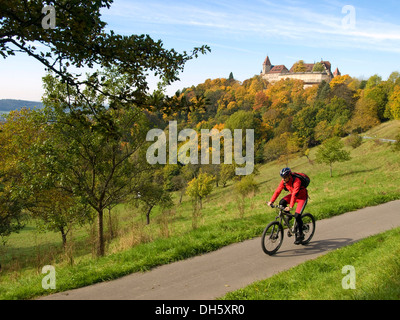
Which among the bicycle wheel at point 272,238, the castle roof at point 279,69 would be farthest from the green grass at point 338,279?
the castle roof at point 279,69

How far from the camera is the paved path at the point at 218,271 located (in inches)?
202

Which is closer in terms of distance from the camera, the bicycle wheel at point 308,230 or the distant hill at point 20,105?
the bicycle wheel at point 308,230

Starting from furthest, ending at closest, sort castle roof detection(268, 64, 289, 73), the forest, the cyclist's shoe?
castle roof detection(268, 64, 289, 73), the cyclist's shoe, the forest

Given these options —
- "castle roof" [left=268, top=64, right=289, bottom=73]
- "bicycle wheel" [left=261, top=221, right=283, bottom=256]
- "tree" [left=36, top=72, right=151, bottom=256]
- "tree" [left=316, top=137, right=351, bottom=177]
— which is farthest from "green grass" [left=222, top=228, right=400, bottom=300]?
"castle roof" [left=268, top=64, right=289, bottom=73]

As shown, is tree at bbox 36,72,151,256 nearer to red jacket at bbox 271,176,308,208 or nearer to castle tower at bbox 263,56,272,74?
red jacket at bbox 271,176,308,208

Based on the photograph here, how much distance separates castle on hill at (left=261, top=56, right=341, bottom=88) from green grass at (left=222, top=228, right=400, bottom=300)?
531 ft

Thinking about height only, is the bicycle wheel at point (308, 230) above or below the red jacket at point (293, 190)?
below

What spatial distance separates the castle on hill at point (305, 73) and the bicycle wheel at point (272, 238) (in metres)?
161

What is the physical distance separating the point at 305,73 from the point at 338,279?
589 feet

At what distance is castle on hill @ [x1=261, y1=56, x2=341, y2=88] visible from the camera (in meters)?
163

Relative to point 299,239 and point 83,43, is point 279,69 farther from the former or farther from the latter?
point 83,43

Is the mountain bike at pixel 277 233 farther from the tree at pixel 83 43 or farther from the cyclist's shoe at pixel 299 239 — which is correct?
the tree at pixel 83 43

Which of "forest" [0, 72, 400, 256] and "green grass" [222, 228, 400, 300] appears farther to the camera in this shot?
"forest" [0, 72, 400, 256]
